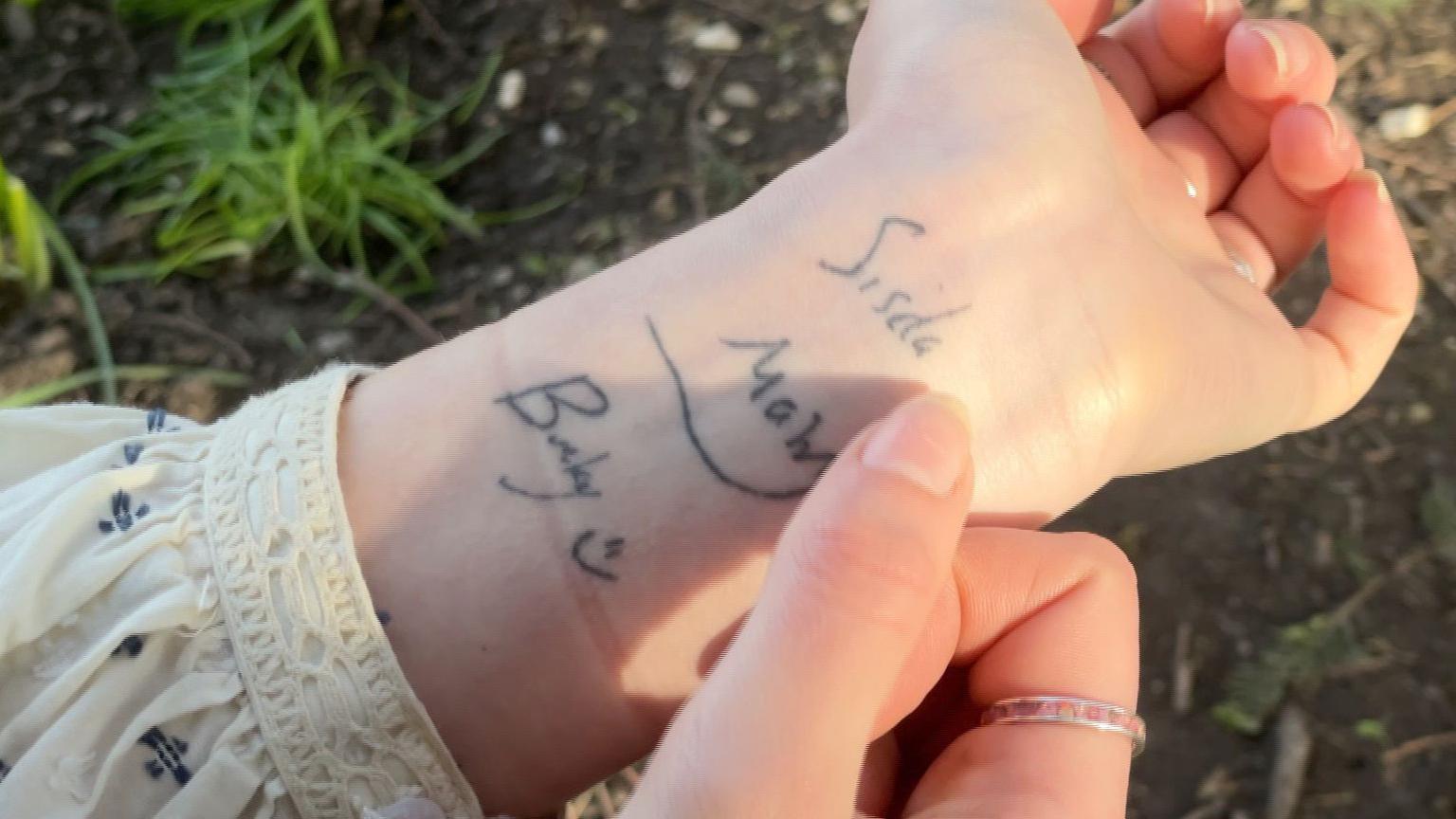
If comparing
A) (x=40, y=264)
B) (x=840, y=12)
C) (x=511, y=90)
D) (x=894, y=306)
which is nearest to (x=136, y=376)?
(x=40, y=264)

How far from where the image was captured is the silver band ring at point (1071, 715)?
1.00 m

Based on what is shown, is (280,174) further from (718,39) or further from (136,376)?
(718,39)

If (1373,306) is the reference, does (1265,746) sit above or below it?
below

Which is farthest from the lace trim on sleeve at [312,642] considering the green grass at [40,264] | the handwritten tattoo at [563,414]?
the green grass at [40,264]

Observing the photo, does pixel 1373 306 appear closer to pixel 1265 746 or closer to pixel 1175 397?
pixel 1175 397

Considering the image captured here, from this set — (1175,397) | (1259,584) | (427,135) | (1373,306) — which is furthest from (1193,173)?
(427,135)

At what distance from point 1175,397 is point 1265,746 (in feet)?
1.77

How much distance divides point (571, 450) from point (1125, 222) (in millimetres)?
673

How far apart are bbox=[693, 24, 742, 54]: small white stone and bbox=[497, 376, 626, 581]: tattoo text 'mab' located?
3.70 ft

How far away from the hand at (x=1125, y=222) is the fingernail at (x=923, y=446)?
0.99 ft

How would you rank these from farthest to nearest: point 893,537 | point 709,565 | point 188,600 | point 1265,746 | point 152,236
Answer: point 152,236 < point 1265,746 < point 709,565 < point 188,600 < point 893,537

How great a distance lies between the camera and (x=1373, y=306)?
1.47m

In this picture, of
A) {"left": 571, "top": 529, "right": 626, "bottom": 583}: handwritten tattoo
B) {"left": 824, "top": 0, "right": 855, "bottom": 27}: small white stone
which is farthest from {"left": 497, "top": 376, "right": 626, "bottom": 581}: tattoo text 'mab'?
{"left": 824, "top": 0, "right": 855, "bottom": 27}: small white stone

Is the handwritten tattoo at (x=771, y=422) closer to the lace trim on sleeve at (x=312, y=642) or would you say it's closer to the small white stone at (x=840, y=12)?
the lace trim on sleeve at (x=312, y=642)
